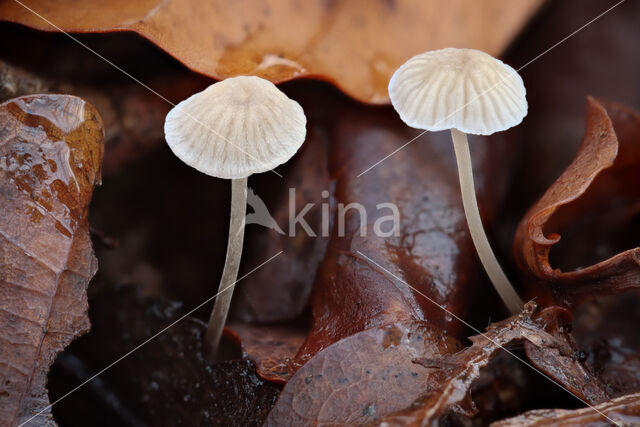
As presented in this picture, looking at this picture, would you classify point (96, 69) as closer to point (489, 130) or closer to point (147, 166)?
point (147, 166)

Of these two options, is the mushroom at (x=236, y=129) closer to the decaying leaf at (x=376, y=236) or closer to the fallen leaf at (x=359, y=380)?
the decaying leaf at (x=376, y=236)

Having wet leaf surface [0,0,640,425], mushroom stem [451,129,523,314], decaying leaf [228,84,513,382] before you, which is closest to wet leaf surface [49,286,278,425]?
wet leaf surface [0,0,640,425]

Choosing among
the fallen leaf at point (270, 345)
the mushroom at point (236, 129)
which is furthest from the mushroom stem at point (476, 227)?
the fallen leaf at point (270, 345)

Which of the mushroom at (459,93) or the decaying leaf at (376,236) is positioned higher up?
the mushroom at (459,93)

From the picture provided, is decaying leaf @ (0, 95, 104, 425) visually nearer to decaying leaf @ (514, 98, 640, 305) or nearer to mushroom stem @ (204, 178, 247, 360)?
mushroom stem @ (204, 178, 247, 360)

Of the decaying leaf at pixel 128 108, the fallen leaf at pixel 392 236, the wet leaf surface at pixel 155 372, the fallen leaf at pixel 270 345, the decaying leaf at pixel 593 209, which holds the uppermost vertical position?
the decaying leaf at pixel 593 209

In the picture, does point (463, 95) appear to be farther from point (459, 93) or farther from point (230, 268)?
point (230, 268)

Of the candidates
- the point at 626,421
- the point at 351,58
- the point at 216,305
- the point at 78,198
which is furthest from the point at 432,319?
the point at 78,198
